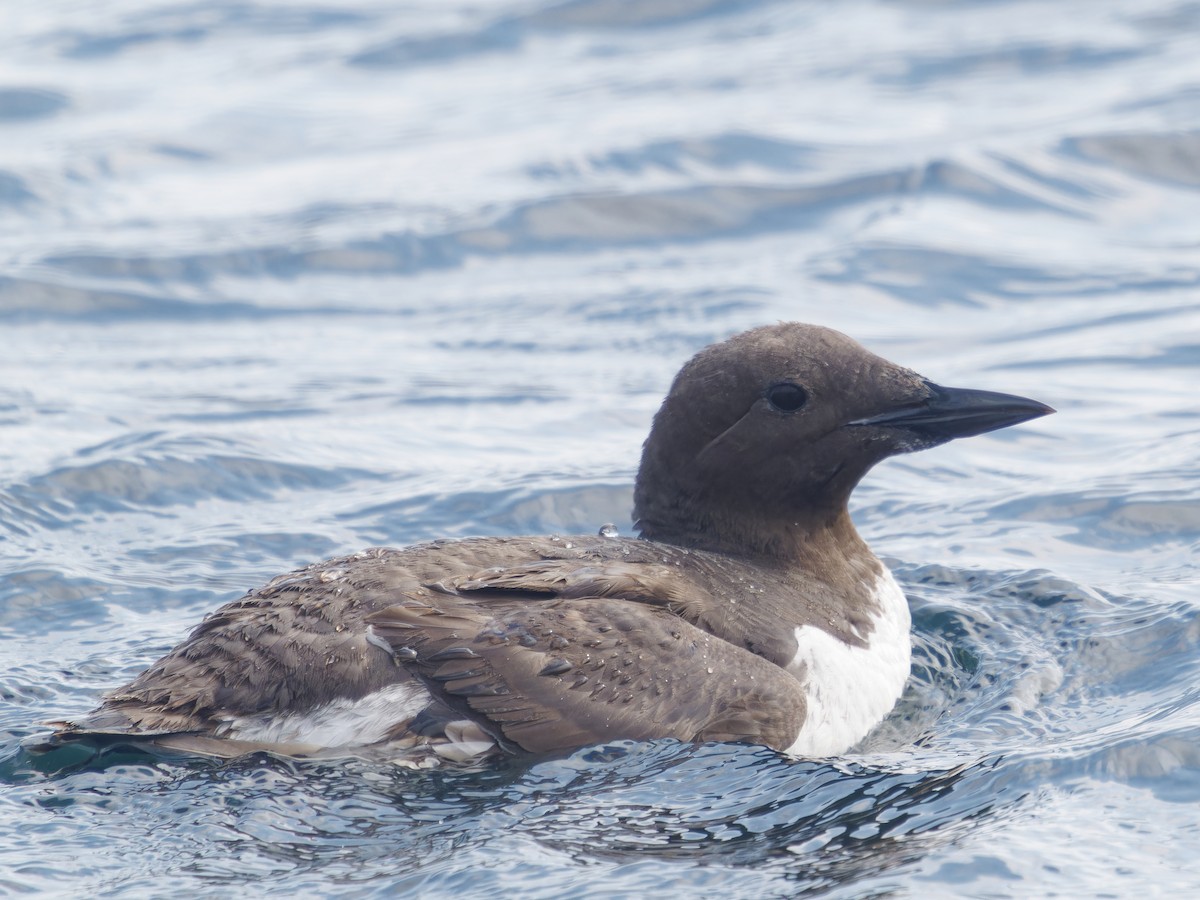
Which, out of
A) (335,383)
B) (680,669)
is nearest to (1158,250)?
(335,383)

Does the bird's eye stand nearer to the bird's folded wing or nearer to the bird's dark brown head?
the bird's dark brown head

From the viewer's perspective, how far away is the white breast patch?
5.44 meters

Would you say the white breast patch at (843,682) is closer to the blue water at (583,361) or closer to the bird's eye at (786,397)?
the blue water at (583,361)

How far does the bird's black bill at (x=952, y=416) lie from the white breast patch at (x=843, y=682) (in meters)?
0.66

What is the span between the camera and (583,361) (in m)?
10.3

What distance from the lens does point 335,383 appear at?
10.0 metres

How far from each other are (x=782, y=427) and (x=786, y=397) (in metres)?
0.10

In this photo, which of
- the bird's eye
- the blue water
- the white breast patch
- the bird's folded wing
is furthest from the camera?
the bird's eye

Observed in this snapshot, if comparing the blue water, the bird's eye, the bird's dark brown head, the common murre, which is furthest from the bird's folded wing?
the bird's eye

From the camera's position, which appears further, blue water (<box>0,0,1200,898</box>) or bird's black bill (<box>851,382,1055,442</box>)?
bird's black bill (<box>851,382,1055,442</box>)

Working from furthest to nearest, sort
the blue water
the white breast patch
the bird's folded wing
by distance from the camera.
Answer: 1. the white breast patch
2. the bird's folded wing
3. the blue water

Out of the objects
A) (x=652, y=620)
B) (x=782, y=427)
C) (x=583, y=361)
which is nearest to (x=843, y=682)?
(x=652, y=620)

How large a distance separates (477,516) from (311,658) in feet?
9.83

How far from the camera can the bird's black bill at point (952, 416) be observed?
587cm
